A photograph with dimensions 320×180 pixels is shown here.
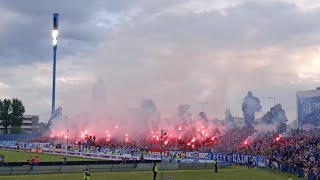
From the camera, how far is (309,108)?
10281 centimetres

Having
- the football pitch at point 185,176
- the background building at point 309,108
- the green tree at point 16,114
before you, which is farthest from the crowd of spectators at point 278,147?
the green tree at point 16,114

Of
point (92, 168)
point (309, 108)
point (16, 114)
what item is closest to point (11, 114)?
point (16, 114)

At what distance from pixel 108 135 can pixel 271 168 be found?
77.2m

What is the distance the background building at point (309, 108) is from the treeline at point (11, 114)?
121 meters

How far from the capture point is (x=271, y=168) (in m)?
62.2

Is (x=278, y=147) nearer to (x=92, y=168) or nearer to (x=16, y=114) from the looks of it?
(x=92, y=168)

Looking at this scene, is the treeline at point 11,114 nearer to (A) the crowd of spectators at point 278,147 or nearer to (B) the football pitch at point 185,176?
(A) the crowd of spectators at point 278,147

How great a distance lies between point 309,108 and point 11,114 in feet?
416

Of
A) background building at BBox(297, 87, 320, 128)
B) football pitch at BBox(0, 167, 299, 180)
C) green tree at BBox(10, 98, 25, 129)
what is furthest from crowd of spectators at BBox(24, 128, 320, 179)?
green tree at BBox(10, 98, 25, 129)

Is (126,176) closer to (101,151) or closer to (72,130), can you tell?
(101,151)

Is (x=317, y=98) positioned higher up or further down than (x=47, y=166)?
higher up

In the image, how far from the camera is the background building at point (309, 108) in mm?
100438

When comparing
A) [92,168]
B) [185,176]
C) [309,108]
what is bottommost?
[185,176]

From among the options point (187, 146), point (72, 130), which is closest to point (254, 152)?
point (187, 146)
